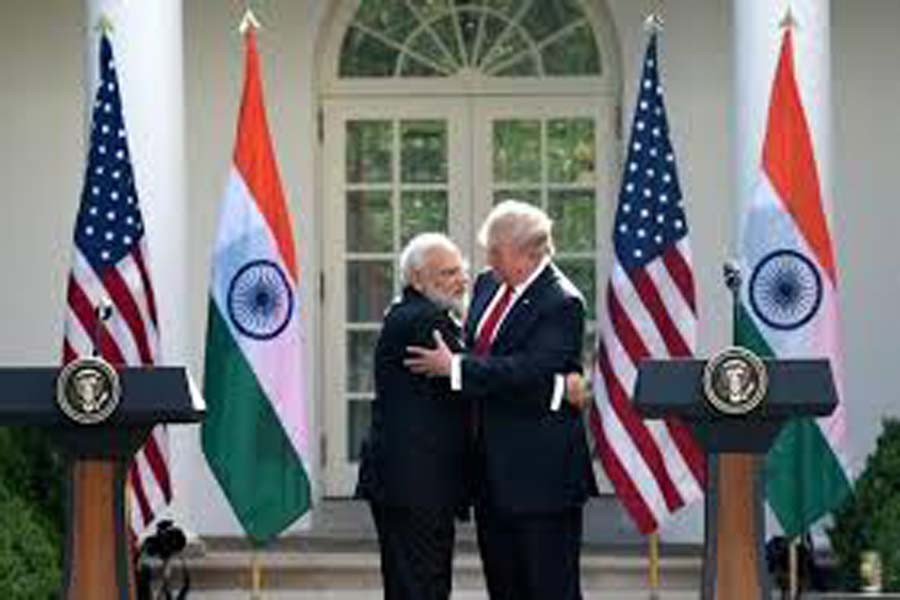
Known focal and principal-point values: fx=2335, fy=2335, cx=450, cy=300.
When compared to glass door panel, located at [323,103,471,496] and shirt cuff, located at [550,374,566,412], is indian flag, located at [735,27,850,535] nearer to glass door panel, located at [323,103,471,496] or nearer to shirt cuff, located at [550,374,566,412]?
shirt cuff, located at [550,374,566,412]

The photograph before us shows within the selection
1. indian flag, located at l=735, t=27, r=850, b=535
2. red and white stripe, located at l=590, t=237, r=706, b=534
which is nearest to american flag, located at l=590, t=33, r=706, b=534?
red and white stripe, located at l=590, t=237, r=706, b=534

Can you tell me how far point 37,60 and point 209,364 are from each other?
380 centimetres

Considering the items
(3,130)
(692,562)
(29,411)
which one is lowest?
(692,562)

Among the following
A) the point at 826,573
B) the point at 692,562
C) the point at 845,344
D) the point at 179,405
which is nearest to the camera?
the point at 179,405

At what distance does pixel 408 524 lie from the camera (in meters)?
8.91

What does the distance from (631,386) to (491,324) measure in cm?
230

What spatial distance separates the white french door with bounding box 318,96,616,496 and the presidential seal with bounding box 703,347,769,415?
5762 millimetres

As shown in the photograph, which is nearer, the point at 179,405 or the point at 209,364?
the point at 179,405

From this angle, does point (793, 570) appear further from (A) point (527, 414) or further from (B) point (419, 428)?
(B) point (419, 428)

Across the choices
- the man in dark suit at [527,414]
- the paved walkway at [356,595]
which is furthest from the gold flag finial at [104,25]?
the man in dark suit at [527,414]

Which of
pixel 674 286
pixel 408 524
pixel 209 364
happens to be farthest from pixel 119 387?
pixel 674 286

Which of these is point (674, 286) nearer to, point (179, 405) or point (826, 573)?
point (826, 573)

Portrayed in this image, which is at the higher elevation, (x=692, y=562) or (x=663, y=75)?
(x=663, y=75)

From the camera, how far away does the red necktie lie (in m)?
8.87
